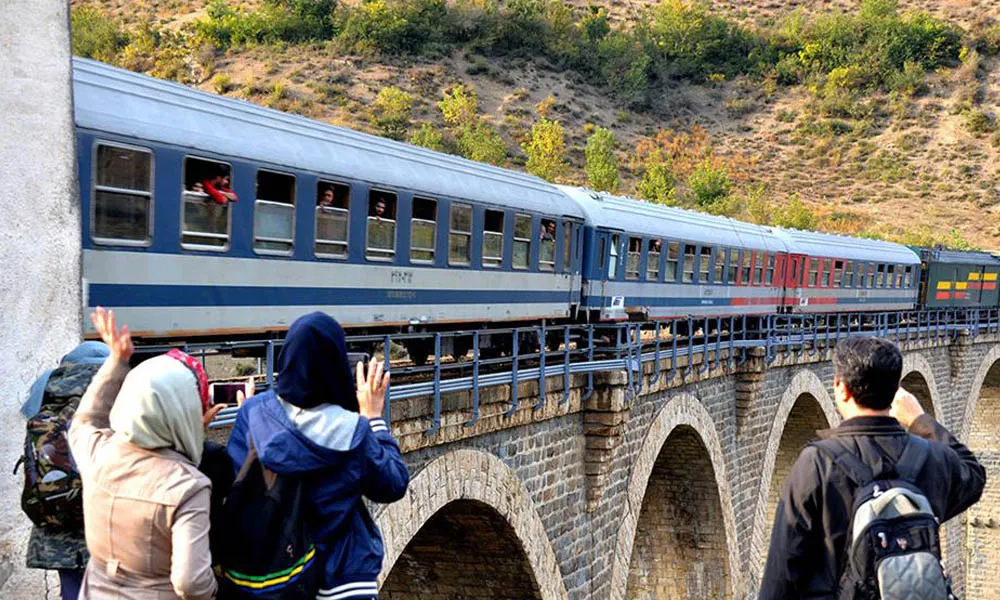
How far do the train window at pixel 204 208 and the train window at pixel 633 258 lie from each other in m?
10.5

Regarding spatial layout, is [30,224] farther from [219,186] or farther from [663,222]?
[663,222]

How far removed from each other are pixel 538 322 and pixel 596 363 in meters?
3.18

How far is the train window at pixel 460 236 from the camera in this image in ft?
42.2

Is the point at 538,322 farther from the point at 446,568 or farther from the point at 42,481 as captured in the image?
the point at 42,481

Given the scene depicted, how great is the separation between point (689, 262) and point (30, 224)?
16.9 metres

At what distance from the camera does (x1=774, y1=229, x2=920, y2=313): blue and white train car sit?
27.3m

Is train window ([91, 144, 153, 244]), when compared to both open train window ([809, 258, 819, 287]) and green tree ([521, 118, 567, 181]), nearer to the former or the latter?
open train window ([809, 258, 819, 287])

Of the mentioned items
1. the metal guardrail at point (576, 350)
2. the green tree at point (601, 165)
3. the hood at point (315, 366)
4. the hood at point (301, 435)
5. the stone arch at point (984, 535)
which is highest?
the green tree at point (601, 165)

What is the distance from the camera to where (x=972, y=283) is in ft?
129

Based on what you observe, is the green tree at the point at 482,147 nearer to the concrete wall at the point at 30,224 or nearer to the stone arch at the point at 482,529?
the stone arch at the point at 482,529

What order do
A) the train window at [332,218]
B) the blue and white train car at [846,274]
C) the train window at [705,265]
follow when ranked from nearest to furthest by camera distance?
the train window at [332,218] → the train window at [705,265] → the blue and white train car at [846,274]

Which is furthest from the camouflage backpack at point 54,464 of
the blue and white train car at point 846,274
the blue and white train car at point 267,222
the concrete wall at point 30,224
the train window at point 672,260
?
the blue and white train car at point 846,274

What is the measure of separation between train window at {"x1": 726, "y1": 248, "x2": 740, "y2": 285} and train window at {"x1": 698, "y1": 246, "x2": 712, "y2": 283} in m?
1.28

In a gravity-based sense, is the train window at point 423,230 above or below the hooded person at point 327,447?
above
